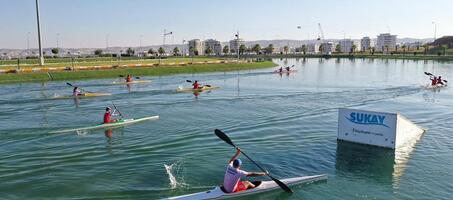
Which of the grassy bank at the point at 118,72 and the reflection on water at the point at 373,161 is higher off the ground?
the grassy bank at the point at 118,72

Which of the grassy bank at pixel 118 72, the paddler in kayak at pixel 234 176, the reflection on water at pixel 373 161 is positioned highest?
the grassy bank at pixel 118 72

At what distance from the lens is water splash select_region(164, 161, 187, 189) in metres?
17.2

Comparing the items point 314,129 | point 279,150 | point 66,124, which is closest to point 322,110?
point 314,129

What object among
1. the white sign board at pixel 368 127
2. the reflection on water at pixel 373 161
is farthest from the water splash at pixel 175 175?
the white sign board at pixel 368 127

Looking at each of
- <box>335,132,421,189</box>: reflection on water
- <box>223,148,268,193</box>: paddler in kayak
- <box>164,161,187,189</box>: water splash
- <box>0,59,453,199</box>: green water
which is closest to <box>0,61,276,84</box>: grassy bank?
<box>0,59,453,199</box>: green water

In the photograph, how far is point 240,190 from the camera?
15.6 metres

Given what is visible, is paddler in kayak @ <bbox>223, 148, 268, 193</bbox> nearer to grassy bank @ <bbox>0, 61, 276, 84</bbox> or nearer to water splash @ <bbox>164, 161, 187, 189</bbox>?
water splash @ <bbox>164, 161, 187, 189</bbox>

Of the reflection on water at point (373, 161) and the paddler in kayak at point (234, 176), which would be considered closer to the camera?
the paddler in kayak at point (234, 176)

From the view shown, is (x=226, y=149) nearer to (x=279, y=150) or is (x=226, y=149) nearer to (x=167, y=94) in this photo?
(x=279, y=150)

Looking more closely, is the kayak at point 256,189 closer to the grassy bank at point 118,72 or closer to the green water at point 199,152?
the green water at point 199,152

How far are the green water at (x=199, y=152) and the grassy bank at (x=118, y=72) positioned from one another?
26.3m

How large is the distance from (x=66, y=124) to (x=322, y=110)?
67.4ft

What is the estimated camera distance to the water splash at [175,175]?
1723cm

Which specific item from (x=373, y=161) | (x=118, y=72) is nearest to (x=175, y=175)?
(x=373, y=161)
